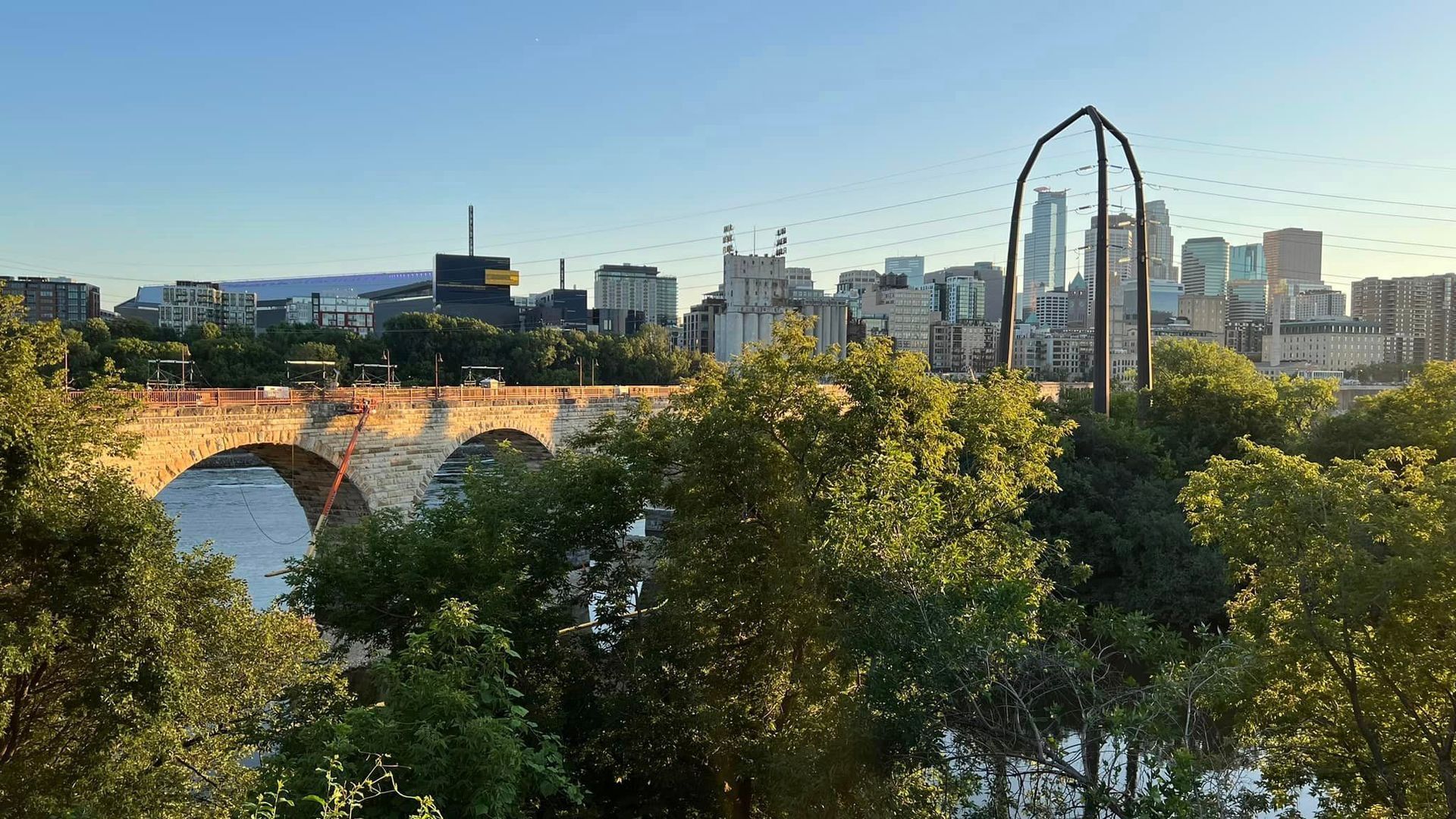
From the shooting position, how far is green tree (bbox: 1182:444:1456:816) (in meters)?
9.26

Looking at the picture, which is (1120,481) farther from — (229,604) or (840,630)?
(229,604)

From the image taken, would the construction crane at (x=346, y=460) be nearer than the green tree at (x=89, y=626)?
No

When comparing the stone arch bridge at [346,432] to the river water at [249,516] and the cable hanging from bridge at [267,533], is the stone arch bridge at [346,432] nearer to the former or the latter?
the river water at [249,516]

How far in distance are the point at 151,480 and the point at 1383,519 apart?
24.2m

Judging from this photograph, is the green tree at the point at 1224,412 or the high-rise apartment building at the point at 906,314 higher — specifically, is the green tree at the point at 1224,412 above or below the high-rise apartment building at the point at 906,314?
below

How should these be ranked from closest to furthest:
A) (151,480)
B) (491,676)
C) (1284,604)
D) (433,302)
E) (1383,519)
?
(1383,519)
(1284,604)
(491,676)
(151,480)
(433,302)

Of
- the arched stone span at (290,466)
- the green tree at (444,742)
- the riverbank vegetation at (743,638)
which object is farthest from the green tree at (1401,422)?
the arched stone span at (290,466)

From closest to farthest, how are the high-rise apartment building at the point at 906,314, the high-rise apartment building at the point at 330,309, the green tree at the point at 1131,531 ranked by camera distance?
the green tree at the point at 1131,531 → the high-rise apartment building at the point at 330,309 → the high-rise apartment building at the point at 906,314

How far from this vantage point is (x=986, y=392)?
15.5m

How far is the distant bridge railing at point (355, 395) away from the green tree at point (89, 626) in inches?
76.8

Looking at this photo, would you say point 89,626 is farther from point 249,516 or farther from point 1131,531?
point 249,516

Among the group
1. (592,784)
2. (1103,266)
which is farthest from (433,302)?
(592,784)

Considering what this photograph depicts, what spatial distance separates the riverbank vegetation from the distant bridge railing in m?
3.33

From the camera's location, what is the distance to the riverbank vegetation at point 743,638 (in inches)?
376
